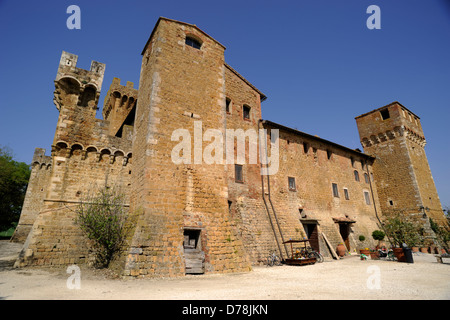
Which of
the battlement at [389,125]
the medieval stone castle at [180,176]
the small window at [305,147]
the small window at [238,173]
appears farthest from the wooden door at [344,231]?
the battlement at [389,125]

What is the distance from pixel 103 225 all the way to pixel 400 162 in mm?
28157

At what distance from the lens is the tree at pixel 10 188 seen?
2693cm

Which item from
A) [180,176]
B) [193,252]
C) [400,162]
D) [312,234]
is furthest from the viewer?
[400,162]

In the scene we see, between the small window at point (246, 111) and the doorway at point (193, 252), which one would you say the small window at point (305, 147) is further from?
the doorway at point (193, 252)

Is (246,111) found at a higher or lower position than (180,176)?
higher

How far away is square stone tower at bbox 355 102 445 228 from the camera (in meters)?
23.5

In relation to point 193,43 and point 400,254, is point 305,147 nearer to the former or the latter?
point 400,254

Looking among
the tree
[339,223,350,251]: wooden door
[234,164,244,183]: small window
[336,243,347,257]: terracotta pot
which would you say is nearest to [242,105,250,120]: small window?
[234,164,244,183]: small window

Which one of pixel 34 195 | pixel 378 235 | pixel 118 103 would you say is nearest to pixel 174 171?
pixel 118 103

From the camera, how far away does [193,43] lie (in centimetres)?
1315

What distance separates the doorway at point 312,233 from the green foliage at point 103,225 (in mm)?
12530
